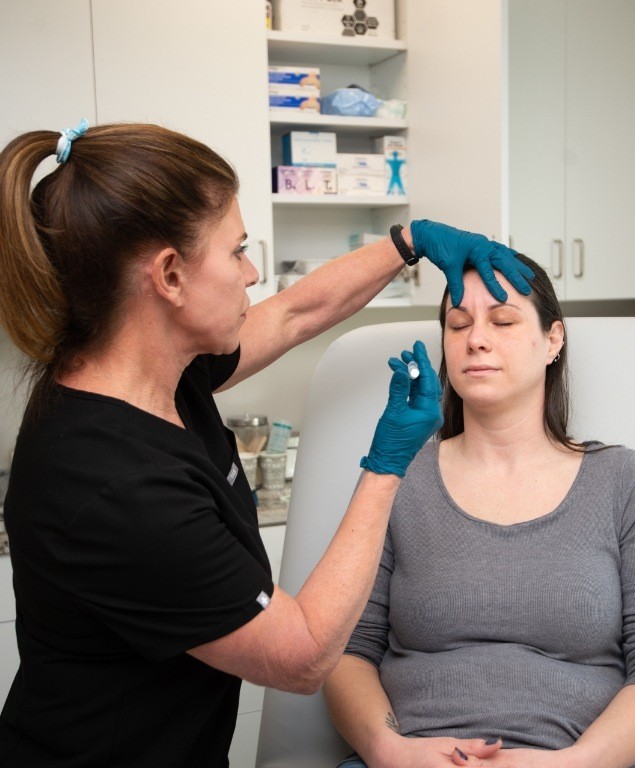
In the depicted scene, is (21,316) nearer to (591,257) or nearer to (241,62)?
(241,62)

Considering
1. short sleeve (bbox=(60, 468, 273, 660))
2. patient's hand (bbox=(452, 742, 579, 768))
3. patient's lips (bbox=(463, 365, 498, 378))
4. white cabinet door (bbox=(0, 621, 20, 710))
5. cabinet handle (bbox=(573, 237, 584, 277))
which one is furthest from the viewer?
cabinet handle (bbox=(573, 237, 584, 277))

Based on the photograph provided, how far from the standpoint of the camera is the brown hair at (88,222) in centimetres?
96

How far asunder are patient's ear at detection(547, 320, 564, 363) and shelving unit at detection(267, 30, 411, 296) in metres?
1.17

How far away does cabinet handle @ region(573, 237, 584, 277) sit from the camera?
257 centimetres

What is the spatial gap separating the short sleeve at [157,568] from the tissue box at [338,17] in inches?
74.3

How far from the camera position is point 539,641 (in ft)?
4.00

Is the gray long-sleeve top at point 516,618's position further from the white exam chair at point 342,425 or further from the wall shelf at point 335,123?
the wall shelf at point 335,123

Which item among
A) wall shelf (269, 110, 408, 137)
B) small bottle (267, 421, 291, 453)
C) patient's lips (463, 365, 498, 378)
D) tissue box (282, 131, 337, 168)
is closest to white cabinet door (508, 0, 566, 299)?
wall shelf (269, 110, 408, 137)

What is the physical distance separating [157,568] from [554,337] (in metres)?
0.77

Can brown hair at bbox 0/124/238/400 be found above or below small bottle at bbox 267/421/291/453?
above

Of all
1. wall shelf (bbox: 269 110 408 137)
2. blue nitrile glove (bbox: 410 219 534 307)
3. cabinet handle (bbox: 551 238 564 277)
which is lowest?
cabinet handle (bbox: 551 238 564 277)

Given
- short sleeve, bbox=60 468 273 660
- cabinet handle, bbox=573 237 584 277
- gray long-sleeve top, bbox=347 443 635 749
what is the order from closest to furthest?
short sleeve, bbox=60 468 273 660, gray long-sleeve top, bbox=347 443 635 749, cabinet handle, bbox=573 237 584 277

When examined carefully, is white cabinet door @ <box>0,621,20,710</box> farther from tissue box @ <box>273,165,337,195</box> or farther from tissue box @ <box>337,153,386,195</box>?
tissue box @ <box>337,153,386,195</box>

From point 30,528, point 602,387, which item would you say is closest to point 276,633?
point 30,528
